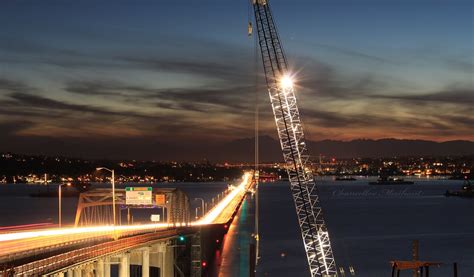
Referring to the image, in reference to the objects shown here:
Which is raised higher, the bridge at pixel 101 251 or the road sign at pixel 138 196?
the road sign at pixel 138 196

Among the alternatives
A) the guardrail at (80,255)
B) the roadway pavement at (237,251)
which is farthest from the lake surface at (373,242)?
the guardrail at (80,255)

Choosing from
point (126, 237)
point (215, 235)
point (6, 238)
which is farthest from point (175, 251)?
point (215, 235)

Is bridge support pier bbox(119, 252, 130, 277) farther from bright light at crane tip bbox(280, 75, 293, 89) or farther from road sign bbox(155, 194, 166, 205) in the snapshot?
road sign bbox(155, 194, 166, 205)

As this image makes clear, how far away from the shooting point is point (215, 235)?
111m

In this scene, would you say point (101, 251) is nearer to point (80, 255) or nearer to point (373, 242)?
point (80, 255)

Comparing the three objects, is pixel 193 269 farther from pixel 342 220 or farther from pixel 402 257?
pixel 342 220

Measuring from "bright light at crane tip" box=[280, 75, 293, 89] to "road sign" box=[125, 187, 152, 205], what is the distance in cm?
1672

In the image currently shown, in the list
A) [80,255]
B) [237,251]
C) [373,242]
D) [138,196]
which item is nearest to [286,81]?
[138,196]

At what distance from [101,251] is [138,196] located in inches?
Result: 1083

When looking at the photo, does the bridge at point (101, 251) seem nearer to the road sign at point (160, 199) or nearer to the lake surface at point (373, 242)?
the road sign at point (160, 199)

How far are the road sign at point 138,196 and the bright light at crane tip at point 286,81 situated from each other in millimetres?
16718

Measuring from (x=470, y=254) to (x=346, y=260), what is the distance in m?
23.1

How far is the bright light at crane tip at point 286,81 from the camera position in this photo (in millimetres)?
70000

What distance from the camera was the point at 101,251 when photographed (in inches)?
1838
